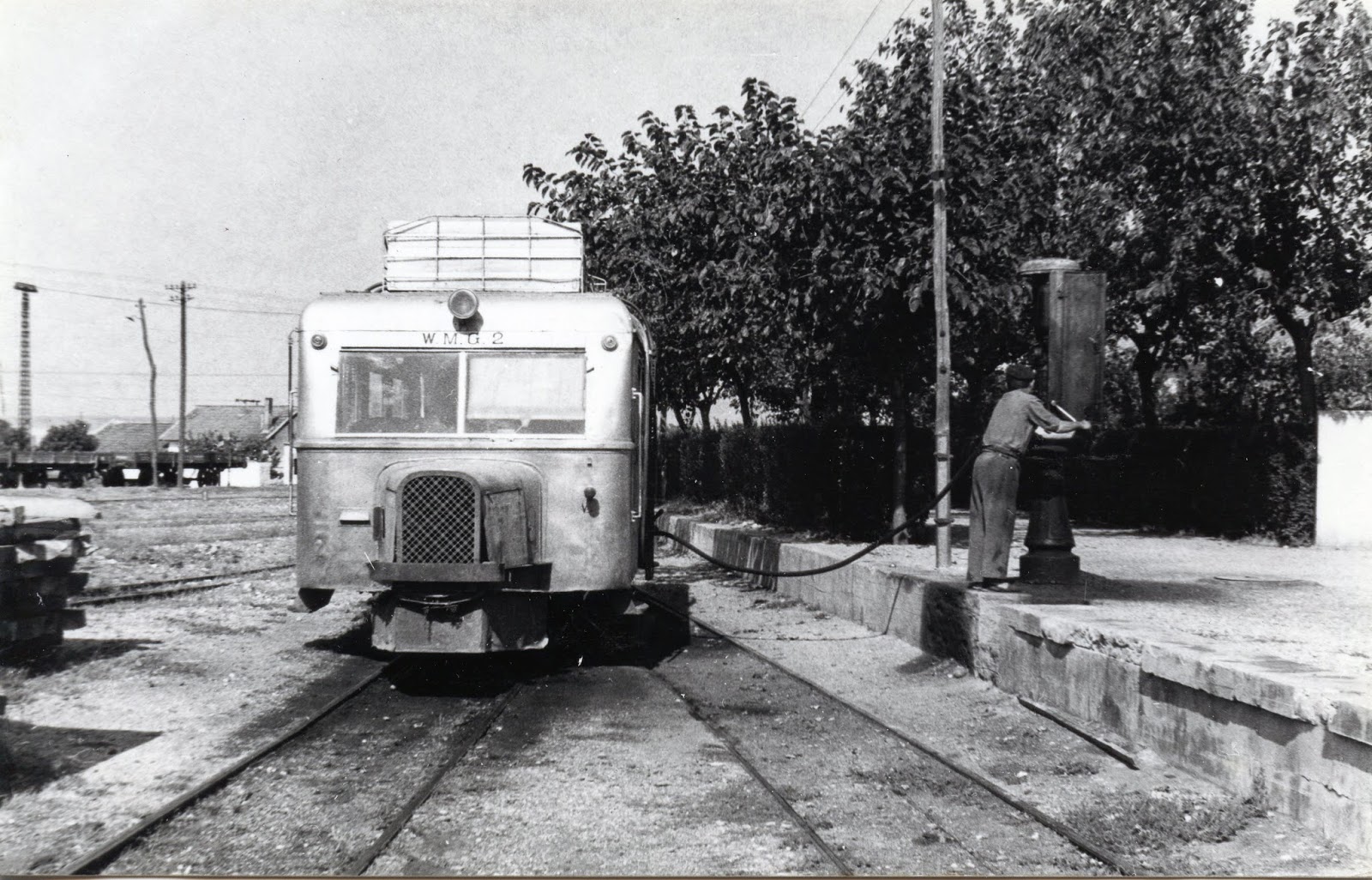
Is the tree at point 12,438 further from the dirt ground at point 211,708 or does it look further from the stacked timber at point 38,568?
the stacked timber at point 38,568

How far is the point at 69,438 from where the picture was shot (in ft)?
302

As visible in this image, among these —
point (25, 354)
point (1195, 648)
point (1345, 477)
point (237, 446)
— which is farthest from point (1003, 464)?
point (237, 446)

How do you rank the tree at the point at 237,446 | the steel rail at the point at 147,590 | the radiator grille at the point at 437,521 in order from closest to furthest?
the radiator grille at the point at 437,521
the steel rail at the point at 147,590
the tree at the point at 237,446

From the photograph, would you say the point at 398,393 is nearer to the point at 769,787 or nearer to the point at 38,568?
the point at 38,568

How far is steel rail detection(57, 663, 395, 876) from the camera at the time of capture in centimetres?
446

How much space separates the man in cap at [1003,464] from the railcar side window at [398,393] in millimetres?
4032

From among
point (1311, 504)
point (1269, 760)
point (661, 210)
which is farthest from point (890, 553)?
point (1269, 760)

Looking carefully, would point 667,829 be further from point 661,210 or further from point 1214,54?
point 1214,54

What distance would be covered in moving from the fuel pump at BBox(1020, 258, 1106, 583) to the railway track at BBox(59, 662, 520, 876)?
4330 millimetres

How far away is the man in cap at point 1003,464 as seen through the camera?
8805mm

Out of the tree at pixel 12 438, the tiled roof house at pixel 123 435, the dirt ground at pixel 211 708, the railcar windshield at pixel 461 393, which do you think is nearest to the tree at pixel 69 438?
the tiled roof house at pixel 123 435

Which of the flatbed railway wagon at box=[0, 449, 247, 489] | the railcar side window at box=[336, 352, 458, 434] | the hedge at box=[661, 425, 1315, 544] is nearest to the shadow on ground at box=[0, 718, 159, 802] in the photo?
the railcar side window at box=[336, 352, 458, 434]

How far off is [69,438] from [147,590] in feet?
292

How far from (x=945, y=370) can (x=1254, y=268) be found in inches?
314
